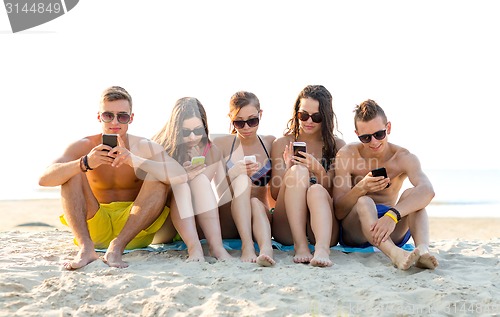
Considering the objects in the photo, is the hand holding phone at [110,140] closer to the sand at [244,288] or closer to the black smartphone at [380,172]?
the sand at [244,288]

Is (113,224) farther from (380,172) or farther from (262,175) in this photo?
(380,172)

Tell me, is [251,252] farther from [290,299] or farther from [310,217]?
A: [290,299]

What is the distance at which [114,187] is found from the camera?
18.0ft

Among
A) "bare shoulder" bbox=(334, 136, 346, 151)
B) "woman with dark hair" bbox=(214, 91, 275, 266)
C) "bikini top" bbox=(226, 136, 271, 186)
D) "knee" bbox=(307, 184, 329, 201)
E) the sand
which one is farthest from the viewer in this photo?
"bare shoulder" bbox=(334, 136, 346, 151)

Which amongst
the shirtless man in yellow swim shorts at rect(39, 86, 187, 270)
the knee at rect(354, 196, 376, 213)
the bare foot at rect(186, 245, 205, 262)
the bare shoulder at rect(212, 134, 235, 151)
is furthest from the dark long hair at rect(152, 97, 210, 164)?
the knee at rect(354, 196, 376, 213)

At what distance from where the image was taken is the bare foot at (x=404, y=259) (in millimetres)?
4367

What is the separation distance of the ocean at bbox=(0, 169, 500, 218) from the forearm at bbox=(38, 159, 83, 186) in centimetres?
1303

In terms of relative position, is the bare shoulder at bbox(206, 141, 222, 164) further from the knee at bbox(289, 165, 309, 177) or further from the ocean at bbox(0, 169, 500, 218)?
the ocean at bbox(0, 169, 500, 218)

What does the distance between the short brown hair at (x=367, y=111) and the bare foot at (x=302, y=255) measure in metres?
1.28

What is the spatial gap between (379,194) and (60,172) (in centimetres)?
305

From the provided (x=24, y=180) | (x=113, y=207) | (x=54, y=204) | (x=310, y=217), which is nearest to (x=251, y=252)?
(x=310, y=217)

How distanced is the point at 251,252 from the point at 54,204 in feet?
44.7

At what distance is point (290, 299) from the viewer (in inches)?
147

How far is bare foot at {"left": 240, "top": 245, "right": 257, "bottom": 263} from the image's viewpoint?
15.7 ft
